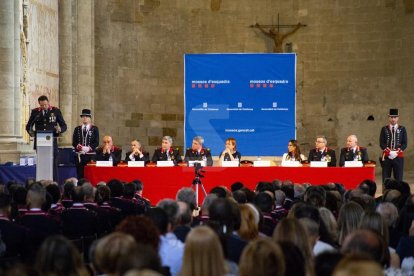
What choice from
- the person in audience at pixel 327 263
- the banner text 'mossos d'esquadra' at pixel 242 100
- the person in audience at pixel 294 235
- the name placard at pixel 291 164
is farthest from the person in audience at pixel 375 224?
the banner text 'mossos d'esquadra' at pixel 242 100

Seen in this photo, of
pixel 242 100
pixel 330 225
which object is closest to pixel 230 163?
pixel 242 100

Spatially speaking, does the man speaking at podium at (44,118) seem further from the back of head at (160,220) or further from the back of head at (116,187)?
the back of head at (160,220)

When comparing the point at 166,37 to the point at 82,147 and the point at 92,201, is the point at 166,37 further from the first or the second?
Answer: the point at 92,201

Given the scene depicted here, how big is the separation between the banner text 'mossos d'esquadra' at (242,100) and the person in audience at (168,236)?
10.3m

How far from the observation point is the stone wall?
17.3 metres

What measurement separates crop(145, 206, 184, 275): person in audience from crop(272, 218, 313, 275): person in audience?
60cm

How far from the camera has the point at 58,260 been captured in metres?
3.38

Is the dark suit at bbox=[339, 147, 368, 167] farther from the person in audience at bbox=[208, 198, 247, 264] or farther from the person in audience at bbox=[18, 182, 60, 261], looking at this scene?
the person in audience at bbox=[208, 198, 247, 264]

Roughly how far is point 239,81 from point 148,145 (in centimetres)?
291

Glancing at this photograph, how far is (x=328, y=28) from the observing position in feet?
57.8

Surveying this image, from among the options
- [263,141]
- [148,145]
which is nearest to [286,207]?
[263,141]

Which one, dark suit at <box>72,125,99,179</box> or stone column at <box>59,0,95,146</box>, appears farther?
stone column at <box>59,0,95,146</box>

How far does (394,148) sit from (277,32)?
18.2ft

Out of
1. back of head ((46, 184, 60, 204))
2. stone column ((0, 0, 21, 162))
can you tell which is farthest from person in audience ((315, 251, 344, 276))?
stone column ((0, 0, 21, 162))
